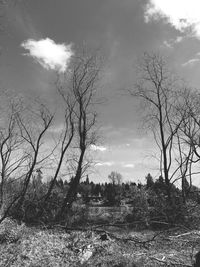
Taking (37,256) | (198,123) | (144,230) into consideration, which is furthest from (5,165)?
(198,123)

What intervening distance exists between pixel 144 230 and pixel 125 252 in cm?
740

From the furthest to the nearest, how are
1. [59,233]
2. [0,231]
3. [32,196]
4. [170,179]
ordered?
[32,196]
[170,179]
[59,233]
[0,231]

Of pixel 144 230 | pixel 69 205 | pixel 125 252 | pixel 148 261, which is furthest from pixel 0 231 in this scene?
pixel 144 230

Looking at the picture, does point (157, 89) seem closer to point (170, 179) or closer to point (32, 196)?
point (170, 179)

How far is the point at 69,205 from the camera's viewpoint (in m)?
19.1

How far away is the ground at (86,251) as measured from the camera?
8.42 m

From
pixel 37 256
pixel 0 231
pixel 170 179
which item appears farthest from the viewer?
pixel 170 179

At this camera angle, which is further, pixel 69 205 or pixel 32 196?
pixel 32 196

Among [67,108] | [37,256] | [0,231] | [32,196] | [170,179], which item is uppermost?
[67,108]

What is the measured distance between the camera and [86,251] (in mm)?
9891

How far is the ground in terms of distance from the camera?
8422 mm

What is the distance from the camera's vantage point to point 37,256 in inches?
367

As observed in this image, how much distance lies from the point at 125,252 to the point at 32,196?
12.5 m

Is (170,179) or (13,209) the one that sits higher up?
(170,179)
